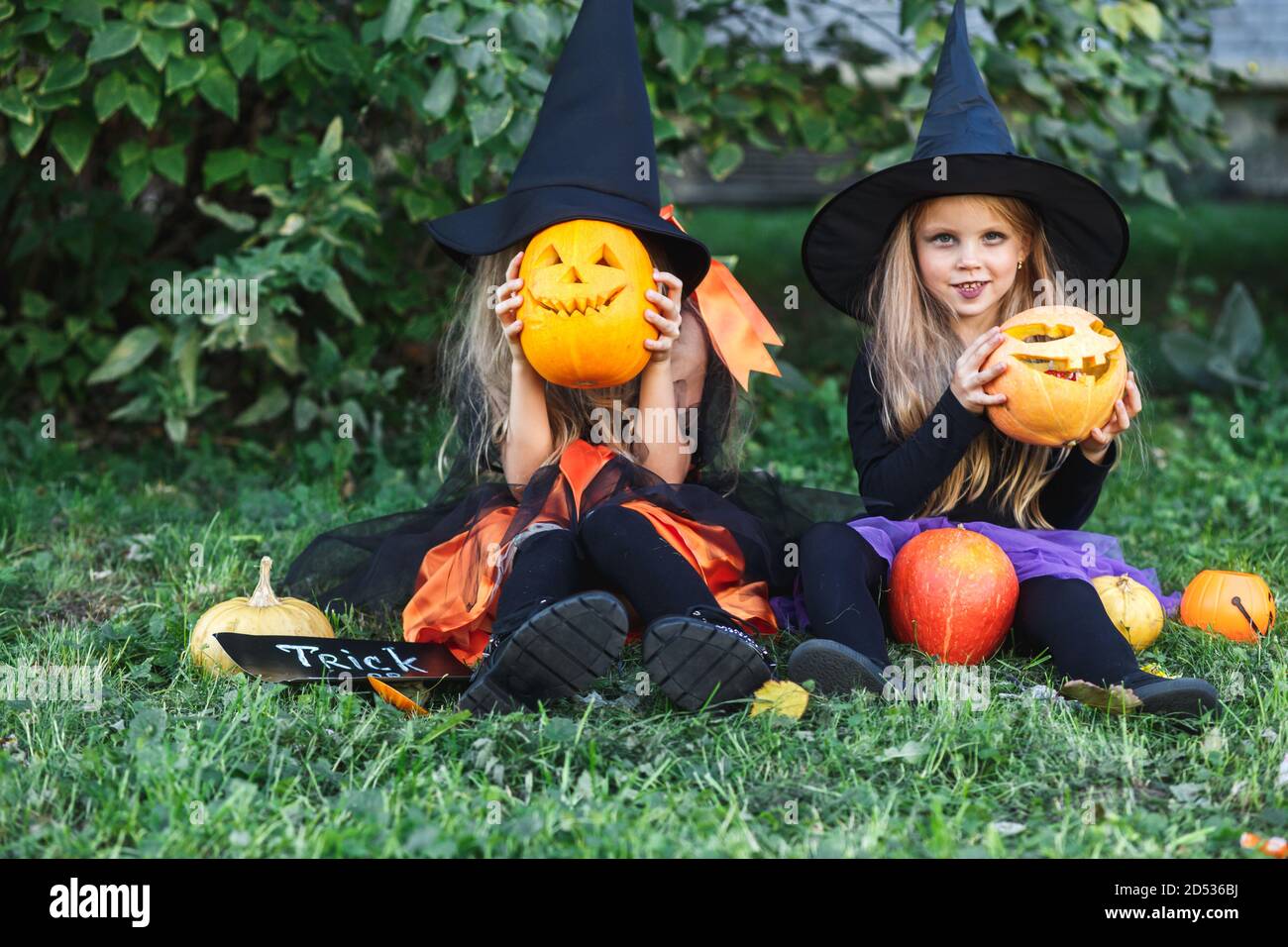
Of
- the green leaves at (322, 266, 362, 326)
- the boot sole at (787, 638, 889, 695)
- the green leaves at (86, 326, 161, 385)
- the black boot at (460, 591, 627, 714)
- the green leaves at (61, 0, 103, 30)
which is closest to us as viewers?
the black boot at (460, 591, 627, 714)

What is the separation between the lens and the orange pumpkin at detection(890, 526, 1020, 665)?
10.0ft

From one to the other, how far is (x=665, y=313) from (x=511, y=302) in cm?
37

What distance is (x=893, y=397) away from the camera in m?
3.50

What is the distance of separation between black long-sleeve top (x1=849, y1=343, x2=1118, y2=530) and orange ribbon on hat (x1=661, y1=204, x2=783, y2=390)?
32 cm

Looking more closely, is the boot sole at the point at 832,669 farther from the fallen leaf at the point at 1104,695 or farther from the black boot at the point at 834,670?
the fallen leaf at the point at 1104,695

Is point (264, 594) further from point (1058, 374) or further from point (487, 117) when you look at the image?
point (1058, 374)

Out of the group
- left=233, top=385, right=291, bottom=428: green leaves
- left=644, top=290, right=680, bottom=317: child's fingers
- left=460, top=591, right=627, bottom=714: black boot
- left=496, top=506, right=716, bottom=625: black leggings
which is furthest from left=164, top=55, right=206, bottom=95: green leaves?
left=460, top=591, right=627, bottom=714: black boot

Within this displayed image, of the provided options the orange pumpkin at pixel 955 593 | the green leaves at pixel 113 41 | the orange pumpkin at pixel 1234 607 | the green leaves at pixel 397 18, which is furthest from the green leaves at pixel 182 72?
the orange pumpkin at pixel 1234 607

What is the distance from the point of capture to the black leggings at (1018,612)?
2.90m

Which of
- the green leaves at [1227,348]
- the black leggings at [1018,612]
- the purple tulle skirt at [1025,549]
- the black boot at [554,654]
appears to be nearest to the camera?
the black boot at [554,654]

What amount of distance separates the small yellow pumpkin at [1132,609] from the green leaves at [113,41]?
322cm

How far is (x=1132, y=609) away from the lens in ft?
10.5

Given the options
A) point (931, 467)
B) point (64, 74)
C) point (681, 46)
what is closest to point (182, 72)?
point (64, 74)

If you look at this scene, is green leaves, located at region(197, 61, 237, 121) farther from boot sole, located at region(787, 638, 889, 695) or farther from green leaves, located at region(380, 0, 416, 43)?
boot sole, located at region(787, 638, 889, 695)
